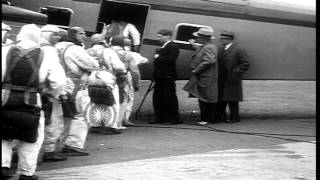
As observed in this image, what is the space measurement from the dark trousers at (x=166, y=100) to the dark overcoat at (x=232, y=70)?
3.15 feet

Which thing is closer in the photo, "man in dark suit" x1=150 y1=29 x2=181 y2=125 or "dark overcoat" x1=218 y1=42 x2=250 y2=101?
"man in dark suit" x1=150 y1=29 x2=181 y2=125

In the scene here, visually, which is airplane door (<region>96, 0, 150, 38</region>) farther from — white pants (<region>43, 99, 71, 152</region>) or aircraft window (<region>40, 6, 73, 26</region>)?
white pants (<region>43, 99, 71, 152</region>)

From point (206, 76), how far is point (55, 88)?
5205 millimetres

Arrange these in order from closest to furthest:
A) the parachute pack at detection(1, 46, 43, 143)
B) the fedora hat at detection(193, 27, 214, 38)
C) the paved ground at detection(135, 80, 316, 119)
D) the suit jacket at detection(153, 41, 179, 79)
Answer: the parachute pack at detection(1, 46, 43, 143), the suit jacket at detection(153, 41, 179, 79), the fedora hat at detection(193, 27, 214, 38), the paved ground at detection(135, 80, 316, 119)

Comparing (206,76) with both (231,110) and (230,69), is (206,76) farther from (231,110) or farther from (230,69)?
(231,110)

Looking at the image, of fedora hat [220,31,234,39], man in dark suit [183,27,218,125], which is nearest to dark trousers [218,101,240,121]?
man in dark suit [183,27,218,125]

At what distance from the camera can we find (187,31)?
501 inches

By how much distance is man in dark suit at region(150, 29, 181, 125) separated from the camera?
11562 mm

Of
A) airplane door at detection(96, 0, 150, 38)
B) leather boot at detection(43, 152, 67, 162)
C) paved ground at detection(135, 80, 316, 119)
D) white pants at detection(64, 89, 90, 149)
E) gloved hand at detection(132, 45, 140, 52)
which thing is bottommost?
paved ground at detection(135, 80, 316, 119)

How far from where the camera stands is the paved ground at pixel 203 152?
7598mm

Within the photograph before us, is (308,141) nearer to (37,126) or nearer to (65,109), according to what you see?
(65,109)

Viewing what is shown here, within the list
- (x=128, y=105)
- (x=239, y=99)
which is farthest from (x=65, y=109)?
(x=239, y=99)

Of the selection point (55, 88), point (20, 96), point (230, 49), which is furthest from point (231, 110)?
point (20, 96)

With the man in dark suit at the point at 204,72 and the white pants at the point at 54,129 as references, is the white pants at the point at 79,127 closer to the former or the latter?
the white pants at the point at 54,129
